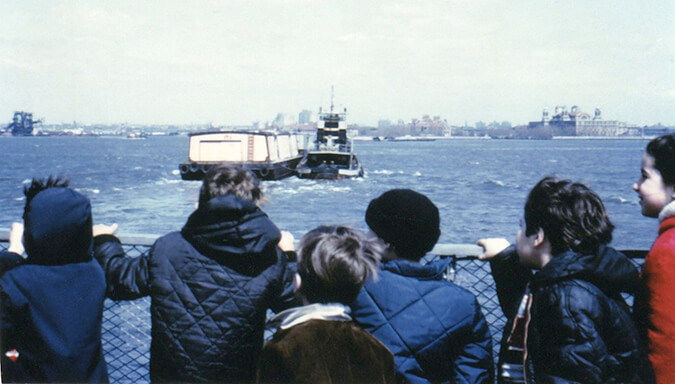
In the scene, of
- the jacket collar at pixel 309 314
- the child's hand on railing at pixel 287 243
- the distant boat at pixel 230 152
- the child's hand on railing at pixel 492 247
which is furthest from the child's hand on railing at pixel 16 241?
the distant boat at pixel 230 152

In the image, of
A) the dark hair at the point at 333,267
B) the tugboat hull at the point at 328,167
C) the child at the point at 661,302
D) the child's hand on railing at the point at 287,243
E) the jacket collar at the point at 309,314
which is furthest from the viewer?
the tugboat hull at the point at 328,167

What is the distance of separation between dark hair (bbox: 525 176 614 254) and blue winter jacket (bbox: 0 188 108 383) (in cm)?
181

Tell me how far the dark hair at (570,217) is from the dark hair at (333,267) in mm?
705

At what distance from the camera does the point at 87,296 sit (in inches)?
98.6

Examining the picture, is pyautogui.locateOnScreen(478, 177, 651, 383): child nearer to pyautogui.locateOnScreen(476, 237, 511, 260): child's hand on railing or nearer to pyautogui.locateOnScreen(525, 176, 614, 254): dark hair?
pyautogui.locateOnScreen(525, 176, 614, 254): dark hair

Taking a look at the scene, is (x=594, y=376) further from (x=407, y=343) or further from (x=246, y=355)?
(x=246, y=355)

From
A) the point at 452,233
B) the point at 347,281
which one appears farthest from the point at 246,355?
the point at 452,233

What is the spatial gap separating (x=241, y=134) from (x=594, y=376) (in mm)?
46581

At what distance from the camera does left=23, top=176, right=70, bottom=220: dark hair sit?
98.0 inches

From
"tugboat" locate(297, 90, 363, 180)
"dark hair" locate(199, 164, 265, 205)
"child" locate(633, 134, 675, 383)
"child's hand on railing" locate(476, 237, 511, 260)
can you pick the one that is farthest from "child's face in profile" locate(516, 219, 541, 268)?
"tugboat" locate(297, 90, 363, 180)

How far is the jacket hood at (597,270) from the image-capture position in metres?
2.22

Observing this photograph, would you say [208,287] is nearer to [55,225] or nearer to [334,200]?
[55,225]

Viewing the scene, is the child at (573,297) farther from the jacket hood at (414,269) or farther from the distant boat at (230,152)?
the distant boat at (230,152)

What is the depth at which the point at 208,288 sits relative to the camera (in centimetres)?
252
